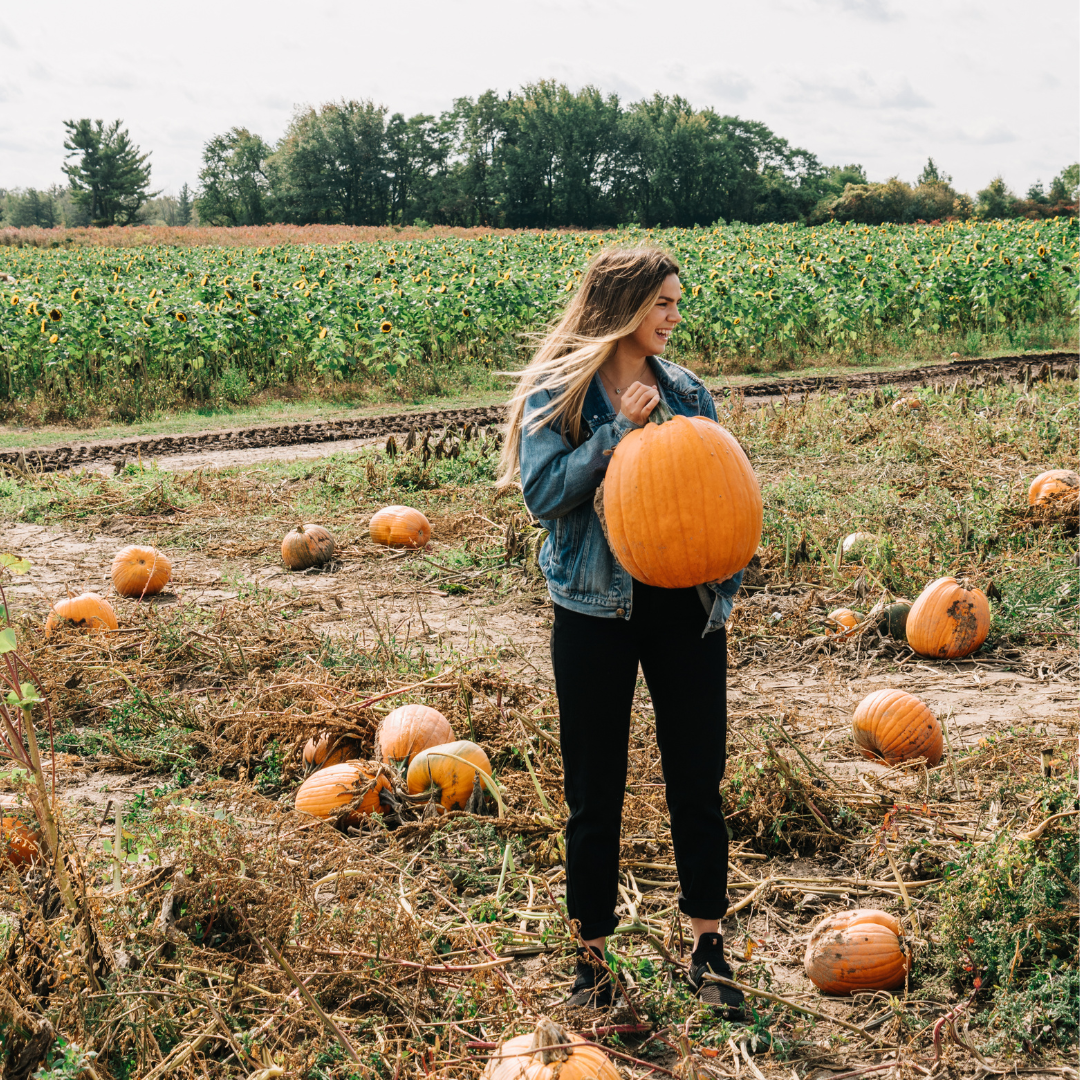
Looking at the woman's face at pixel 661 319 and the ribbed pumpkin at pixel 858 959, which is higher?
the woman's face at pixel 661 319

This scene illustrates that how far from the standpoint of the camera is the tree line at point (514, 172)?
233 feet

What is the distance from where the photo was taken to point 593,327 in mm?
2770

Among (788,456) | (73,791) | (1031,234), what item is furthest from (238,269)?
(73,791)

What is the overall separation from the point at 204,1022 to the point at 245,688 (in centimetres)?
242

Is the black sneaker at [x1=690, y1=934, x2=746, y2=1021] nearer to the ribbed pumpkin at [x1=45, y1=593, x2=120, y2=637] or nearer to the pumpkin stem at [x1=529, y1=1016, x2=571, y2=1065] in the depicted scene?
the pumpkin stem at [x1=529, y1=1016, x2=571, y2=1065]

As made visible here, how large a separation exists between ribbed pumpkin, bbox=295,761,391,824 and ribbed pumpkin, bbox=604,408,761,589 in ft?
5.08

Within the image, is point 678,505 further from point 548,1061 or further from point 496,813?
point 496,813

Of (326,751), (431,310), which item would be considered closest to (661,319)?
(326,751)

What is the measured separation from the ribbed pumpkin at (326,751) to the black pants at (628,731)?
160 centimetres

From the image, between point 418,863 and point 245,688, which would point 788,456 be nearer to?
point 245,688

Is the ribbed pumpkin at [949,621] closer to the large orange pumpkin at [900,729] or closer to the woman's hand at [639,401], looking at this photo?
the large orange pumpkin at [900,729]

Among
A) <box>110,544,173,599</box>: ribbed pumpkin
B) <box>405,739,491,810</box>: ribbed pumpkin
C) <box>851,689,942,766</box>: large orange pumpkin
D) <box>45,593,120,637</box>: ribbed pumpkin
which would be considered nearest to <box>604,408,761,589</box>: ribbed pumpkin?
<box>405,739,491,810</box>: ribbed pumpkin

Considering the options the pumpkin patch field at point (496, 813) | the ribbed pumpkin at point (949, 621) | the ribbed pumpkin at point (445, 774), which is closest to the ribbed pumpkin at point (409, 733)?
the pumpkin patch field at point (496, 813)

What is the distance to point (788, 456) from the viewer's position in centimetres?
909
